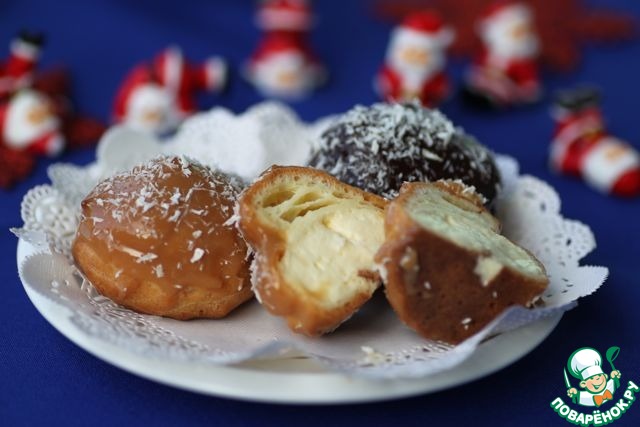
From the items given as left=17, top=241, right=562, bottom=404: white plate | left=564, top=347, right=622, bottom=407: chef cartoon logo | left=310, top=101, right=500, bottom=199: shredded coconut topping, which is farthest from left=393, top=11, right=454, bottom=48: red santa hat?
left=17, top=241, right=562, bottom=404: white plate

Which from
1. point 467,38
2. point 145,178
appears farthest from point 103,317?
point 467,38

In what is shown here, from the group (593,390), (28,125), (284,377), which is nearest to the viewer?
(284,377)

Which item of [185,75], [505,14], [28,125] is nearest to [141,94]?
[185,75]

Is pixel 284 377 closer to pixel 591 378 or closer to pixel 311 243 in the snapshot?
pixel 311 243

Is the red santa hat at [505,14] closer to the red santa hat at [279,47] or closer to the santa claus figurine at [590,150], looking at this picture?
the santa claus figurine at [590,150]

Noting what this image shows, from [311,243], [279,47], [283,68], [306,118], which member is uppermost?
[279,47]

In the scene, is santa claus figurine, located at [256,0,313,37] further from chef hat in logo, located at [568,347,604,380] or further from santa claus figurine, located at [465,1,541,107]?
chef hat in logo, located at [568,347,604,380]

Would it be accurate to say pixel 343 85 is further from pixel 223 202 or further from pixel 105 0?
pixel 223 202
